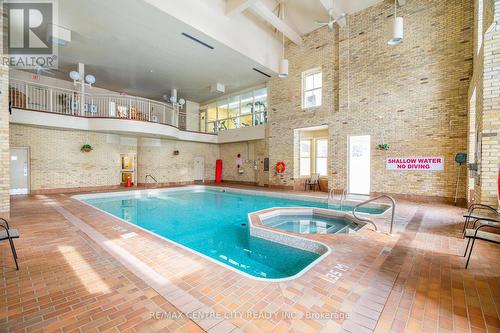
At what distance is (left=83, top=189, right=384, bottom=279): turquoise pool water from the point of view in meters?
3.81

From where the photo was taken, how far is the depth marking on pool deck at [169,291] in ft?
6.05

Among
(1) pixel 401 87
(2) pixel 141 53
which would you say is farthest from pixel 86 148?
(1) pixel 401 87

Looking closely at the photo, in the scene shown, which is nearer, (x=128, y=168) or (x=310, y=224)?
(x=310, y=224)

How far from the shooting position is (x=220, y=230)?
5.64 m

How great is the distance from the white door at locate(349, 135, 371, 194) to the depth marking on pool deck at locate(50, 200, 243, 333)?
30.4ft

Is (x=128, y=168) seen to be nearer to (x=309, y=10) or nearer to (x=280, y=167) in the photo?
(x=280, y=167)

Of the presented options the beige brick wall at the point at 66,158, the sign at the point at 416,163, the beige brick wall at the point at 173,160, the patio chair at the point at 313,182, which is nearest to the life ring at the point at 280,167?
the patio chair at the point at 313,182

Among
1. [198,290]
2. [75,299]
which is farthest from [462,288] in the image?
[75,299]

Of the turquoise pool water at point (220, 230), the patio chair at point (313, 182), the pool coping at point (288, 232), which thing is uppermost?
the patio chair at point (313, 182)

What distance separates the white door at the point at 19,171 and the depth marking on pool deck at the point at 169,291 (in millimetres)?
9194

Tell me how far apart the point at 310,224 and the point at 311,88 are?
25.6 ft

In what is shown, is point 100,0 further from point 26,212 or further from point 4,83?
point 26,212

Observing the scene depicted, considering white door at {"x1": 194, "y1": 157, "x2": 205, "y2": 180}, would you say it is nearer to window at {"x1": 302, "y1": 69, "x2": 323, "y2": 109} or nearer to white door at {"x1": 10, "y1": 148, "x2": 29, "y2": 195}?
window at {"x1": 302, "y1": 69, "x2": 323, "y2": 109}

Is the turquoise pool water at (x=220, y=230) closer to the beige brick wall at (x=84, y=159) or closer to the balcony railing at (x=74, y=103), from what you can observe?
the beige brick wall at (x=84, y=159)
